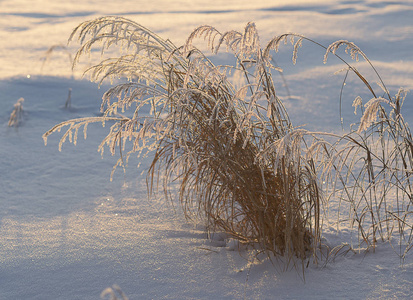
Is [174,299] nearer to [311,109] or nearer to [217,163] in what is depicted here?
[217,163]

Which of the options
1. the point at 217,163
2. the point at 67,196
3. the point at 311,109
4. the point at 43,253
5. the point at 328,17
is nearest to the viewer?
the point at 217,163

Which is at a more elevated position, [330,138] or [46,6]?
[46,6]

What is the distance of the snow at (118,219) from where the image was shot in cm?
177

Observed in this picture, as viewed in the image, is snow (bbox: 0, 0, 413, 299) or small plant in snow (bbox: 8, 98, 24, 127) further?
small plant in snow (bbox: 8, 98, 24, 127)

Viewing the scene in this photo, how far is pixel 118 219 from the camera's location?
230cm

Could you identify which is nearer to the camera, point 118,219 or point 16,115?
point 118,219

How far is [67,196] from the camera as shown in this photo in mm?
2596

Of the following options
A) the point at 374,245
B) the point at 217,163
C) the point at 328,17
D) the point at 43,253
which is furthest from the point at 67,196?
the point at 328,17

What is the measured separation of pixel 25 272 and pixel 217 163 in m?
0.76

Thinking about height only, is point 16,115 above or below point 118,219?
above

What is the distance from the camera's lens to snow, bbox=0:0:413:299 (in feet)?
5.82

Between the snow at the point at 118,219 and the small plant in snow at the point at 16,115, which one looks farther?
the small plant in snow at the point at 16,115

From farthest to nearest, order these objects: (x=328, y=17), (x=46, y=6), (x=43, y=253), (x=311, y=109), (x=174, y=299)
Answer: (x=46, y=6) < (x=328, y=17) < (x=311, y=109) < (x=43, y=253) < (x=174, y=299)

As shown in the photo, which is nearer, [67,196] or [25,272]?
[25,272]
